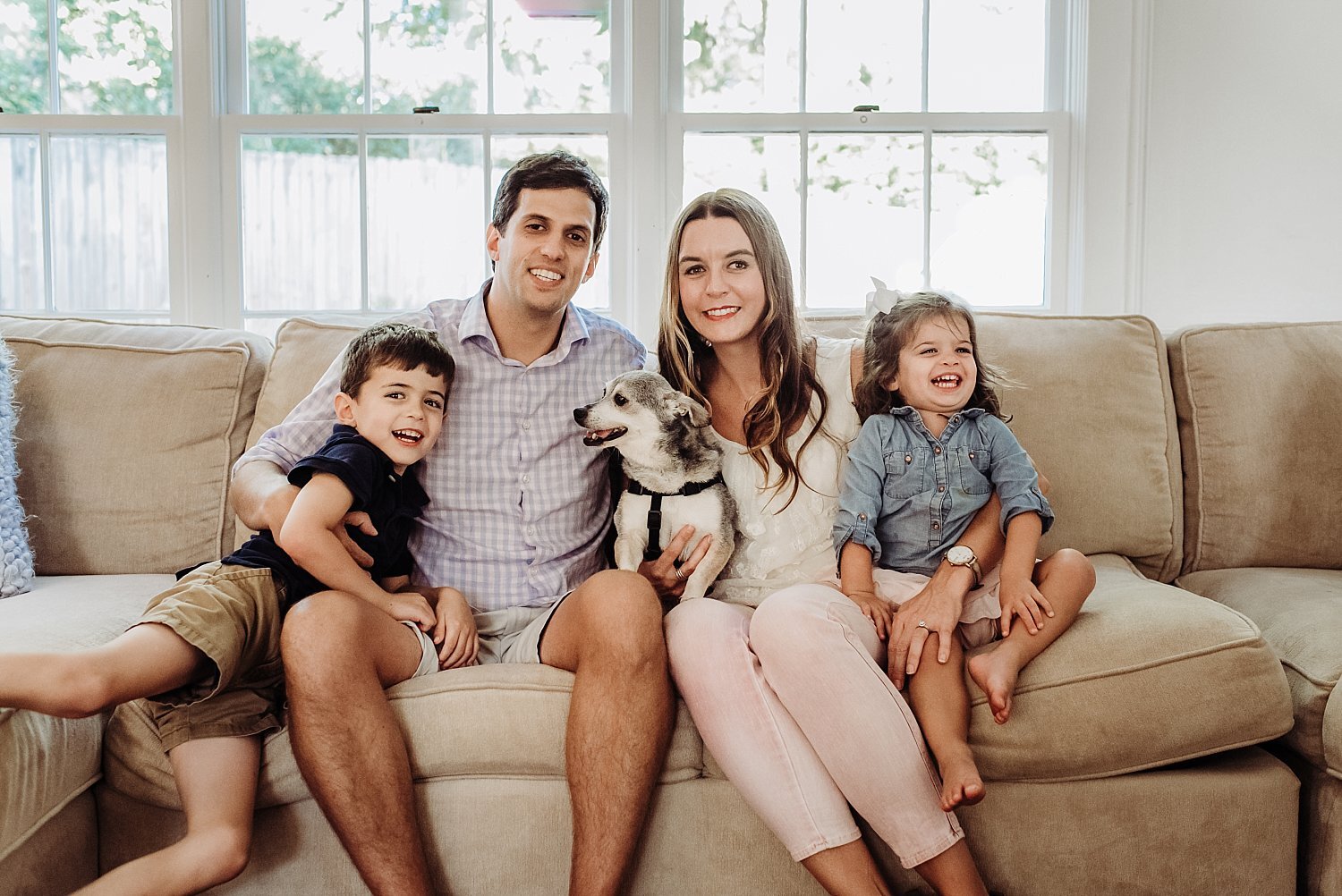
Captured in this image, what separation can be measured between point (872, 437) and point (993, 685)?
53 centimetres

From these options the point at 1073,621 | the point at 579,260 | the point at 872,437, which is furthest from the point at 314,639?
the point at 1073,621

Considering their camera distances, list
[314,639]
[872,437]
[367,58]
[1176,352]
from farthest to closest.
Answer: [367,58] < [1176,352] < [872,437] < [314,639]

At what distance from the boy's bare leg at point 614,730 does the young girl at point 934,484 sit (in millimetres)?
420

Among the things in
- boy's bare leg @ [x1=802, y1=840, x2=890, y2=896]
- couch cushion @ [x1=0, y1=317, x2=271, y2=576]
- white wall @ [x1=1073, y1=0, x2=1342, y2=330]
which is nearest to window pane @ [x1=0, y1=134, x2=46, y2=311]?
couch cushion @ [x1=0, y1=317, x2=271, y2=576]

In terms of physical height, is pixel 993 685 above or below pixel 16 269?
below

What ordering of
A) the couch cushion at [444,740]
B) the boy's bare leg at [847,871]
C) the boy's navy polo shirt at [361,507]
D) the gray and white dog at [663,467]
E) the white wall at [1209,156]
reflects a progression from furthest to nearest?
the white wall at [1209,156] → the gray and white dog at [663,467] → the boy's navy polo shirt at [361,507] → the couch cushion at [444,740] → the boy's bare leg at [847,871]

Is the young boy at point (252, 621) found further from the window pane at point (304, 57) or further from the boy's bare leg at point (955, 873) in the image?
the window pane at point (304, 57)

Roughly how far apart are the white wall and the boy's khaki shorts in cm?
243

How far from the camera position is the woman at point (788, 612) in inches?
60.9

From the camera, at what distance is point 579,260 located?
2020mm

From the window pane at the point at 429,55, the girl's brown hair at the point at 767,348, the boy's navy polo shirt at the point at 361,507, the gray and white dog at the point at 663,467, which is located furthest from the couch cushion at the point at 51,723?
the window pane at the point at 429,55

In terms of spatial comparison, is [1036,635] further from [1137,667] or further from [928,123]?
[928,123]

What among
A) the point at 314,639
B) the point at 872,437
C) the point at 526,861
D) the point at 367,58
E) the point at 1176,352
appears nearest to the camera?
the point at 314,639

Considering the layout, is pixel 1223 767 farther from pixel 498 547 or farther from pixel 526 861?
pixel 498 547
